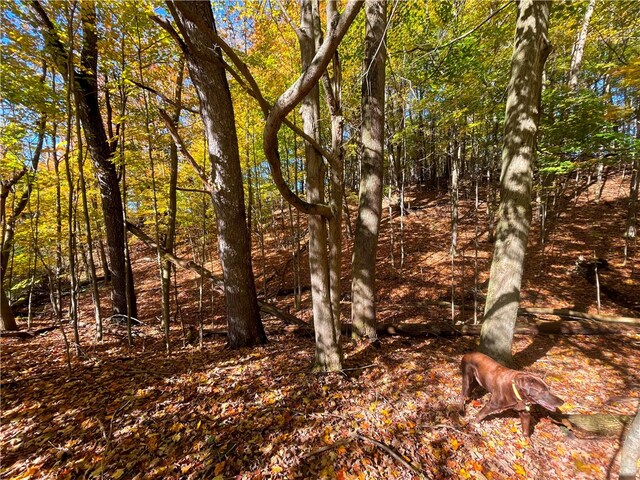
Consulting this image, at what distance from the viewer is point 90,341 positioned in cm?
540

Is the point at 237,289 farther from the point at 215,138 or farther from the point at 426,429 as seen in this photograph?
the point at 426,429

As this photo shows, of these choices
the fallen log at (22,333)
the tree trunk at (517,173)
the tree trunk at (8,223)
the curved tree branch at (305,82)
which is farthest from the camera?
the tree trunk at (8,223)

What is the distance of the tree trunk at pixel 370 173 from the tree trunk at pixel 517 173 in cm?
189

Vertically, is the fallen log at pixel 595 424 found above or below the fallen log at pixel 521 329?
below

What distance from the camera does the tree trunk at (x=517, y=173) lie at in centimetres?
351

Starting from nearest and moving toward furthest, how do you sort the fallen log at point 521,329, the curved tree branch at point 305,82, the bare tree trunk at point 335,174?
1. the curved tree branch at point 305,82
2. the bare tree trunk at point 335,174
3. the fallen log at point 521,329

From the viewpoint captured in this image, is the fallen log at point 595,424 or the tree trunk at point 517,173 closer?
the fallen log at point 595,424

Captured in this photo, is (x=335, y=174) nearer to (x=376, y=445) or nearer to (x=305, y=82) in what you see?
(x=305, y=82)

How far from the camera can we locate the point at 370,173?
4742mm

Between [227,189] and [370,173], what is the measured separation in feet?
8.48

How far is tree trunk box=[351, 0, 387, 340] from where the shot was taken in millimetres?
4480

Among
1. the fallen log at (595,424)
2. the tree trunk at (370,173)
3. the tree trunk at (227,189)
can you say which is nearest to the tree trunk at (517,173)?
the fallen log at (595,424)

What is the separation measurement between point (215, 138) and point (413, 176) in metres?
24.2

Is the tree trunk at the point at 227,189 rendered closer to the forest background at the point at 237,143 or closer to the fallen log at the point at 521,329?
the forest background at the point at 237,143
